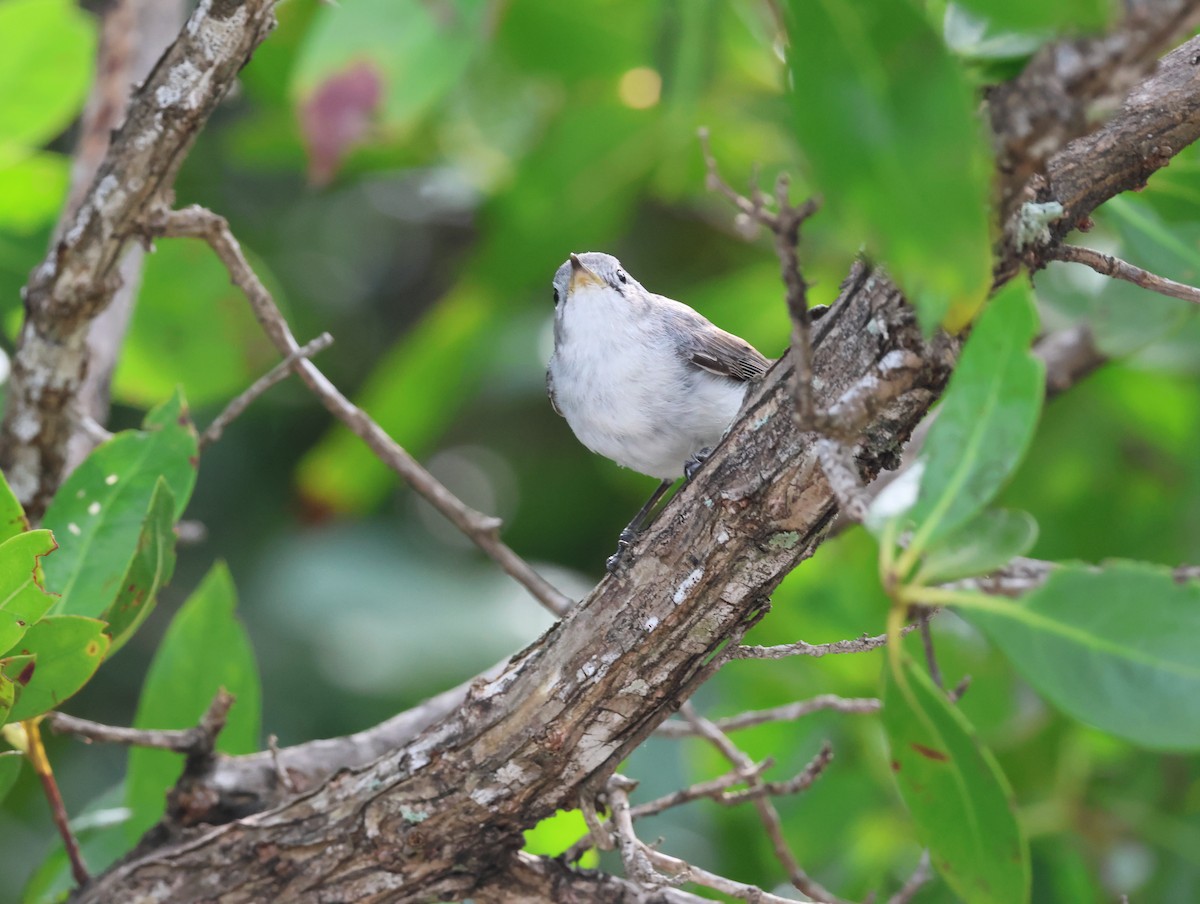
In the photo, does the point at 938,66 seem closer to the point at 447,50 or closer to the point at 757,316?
the point at 447,50

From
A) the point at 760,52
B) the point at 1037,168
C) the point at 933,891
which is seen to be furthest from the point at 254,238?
the point at 1037,168

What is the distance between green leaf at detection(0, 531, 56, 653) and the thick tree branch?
78 centimetres

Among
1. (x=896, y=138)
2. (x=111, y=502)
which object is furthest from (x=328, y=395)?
(x=896, y=138)

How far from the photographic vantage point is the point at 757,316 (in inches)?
160

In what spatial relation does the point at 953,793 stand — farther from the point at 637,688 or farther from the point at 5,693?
the point at 5,693

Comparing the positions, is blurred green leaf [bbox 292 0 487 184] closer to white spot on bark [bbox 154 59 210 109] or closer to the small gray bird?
the small gray bird

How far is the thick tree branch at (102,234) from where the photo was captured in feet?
6.64

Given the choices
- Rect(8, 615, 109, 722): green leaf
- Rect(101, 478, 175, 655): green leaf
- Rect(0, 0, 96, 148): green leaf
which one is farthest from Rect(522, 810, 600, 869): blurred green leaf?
Rect(0, 0, 96, 148): green leaf

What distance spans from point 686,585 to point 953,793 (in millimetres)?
505

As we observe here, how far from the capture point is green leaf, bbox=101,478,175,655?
1934mm

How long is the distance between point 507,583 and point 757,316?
1.90 metres

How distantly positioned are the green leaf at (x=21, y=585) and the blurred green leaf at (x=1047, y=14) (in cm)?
132

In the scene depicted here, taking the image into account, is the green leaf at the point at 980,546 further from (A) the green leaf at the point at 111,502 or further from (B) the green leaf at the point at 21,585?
(A) the green leaf at the point at 111,502

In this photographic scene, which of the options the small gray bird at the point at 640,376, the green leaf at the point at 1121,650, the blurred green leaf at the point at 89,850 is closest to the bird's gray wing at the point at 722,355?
the small gray bird at the point at 640,376
